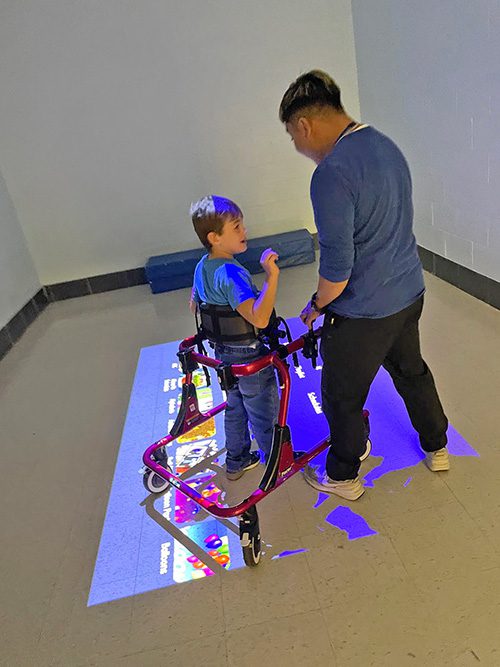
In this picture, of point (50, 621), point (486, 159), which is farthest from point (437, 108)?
point (50, 621)

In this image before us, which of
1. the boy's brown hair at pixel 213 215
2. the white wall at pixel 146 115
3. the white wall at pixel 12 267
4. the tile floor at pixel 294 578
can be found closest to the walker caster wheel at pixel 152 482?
the tile floor at pixel 294 578

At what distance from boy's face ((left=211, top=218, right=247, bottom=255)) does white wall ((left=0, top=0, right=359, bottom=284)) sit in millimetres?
3425

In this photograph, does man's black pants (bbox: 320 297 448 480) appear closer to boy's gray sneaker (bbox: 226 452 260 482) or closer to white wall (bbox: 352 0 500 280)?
boy's gray sneaker (bbox: 226 452 260 482)

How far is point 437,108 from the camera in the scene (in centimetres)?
337

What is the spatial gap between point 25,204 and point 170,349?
2.57 meters

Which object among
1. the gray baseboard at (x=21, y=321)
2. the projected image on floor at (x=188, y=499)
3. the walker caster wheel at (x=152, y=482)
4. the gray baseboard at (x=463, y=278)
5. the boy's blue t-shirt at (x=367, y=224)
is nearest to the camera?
the boy's blue t-shirt at (x=367, y=224)

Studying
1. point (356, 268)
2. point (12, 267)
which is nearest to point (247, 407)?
point (356, 268)

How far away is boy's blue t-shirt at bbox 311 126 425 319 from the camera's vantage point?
4.32 ft

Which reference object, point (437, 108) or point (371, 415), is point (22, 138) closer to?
point (437, 108)

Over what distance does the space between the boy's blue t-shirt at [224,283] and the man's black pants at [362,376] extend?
288mm

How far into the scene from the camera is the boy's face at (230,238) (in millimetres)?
1637

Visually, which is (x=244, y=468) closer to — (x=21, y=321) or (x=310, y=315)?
(x=310, y=315)

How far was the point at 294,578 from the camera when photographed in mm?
1575

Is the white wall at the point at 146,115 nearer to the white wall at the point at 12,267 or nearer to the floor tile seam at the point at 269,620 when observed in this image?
the white wall at the point at 12,267
